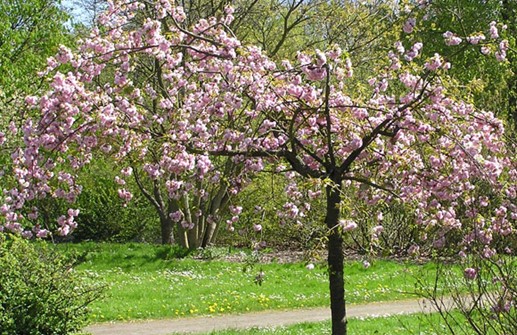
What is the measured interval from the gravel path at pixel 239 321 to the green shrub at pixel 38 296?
10.9ft

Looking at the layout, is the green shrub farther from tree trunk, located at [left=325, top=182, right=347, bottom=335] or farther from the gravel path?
the gravel path

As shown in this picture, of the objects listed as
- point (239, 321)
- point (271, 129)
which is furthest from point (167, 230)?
point (271, 129)

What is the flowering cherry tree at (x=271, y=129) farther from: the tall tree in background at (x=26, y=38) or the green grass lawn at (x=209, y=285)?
the tall tree in background at (x=26, y=38)

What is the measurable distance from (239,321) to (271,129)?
14.7 ft

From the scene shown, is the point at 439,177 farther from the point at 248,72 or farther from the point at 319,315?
the point at 319,315

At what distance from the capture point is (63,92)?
6.32 meters

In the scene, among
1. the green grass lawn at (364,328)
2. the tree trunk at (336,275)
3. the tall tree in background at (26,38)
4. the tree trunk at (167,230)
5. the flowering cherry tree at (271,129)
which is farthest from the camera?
the tree trunk at (167,230)

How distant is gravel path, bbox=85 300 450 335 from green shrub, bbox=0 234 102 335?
10.9ft

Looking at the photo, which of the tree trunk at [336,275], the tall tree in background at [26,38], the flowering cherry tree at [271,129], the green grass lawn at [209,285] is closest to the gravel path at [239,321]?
the green grass lawn at [209,285]

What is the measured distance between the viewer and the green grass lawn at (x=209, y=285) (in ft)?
35.8

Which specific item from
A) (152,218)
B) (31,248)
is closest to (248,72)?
(31,248)

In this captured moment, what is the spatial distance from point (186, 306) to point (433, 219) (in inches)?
202

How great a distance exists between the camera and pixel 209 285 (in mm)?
12711

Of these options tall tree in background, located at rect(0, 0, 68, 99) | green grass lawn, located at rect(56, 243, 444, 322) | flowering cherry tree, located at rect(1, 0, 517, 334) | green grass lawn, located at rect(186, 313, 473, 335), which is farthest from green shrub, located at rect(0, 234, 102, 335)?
tall tree in background, located at rect(0, 0, 68, 99)
